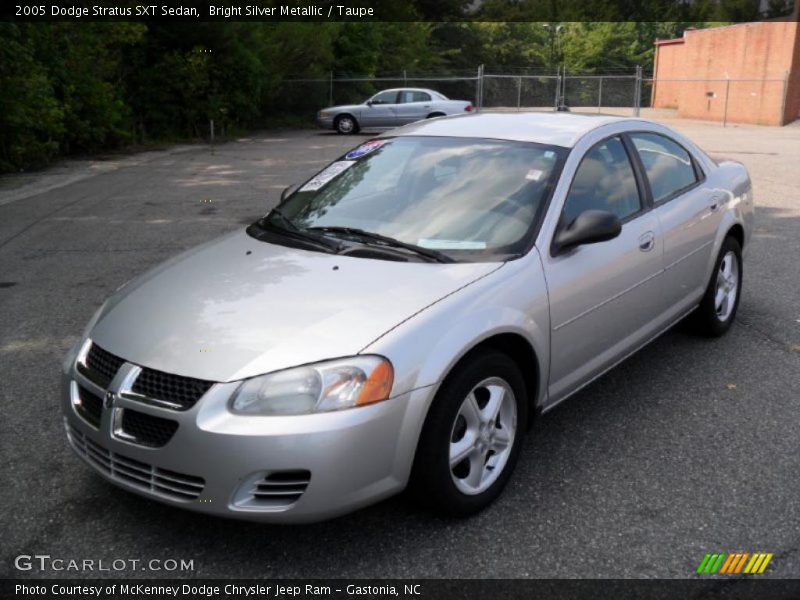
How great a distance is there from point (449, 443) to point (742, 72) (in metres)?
37.2

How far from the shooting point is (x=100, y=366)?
3.08 metres

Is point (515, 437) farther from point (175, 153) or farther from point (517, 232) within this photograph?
point (175, 153)

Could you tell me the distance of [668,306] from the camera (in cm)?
450

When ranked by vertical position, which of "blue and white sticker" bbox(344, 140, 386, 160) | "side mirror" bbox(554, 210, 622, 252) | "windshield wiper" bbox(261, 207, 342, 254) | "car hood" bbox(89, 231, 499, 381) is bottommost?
"car hood" bbox(89, 231, 499, 381)

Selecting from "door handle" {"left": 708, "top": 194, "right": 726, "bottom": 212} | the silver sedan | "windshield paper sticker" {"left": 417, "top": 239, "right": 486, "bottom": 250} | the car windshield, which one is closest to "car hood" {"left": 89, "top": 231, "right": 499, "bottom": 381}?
"windshield paper sticker" {"left": 417, "top": 239, "right": 486, "bottom": 250}

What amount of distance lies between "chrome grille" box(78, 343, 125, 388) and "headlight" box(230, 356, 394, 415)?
1.98ft

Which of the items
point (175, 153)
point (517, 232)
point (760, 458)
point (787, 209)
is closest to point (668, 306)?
point (760, 458)

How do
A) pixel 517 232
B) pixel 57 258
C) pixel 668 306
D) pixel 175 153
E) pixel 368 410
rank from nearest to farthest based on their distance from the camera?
pixel 368 410 → pixel 517 232 → pixel 668 306 → pixel 57 258 → pixel 175 153

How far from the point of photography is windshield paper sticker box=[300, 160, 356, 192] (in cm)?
445

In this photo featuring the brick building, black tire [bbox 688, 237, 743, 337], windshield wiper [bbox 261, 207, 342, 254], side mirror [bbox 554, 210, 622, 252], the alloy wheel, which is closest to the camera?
the alloy wheel

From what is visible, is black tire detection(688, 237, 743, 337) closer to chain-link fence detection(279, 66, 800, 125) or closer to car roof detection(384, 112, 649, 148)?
car roof detection(384, 112, 649, 148)

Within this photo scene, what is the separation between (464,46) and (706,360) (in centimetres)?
5613

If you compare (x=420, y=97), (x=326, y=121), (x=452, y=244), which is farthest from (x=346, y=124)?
(x=452, y=244)

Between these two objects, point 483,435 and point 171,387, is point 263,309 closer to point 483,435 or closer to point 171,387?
point 171,387
